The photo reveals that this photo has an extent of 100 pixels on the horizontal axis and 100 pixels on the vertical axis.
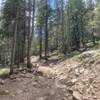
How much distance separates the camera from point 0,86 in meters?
12.6

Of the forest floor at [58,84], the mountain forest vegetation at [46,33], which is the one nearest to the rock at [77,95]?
the forest floor at [58,84]

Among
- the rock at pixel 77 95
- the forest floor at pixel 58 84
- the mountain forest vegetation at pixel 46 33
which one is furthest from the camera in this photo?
the mountain forest vegetation at pixel 46 33

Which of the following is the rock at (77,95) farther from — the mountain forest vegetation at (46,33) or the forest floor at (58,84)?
the mountain forest vegetation at (46,33)

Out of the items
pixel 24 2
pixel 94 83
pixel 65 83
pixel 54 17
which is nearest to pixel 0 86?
pixel 65 83

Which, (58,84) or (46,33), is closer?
(58,84)

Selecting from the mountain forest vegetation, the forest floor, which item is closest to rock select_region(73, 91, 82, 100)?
the forest floor

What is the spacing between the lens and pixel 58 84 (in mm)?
12883

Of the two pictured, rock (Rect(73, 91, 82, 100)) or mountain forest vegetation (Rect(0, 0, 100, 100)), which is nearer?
rock (Rect(73, 91, 82, 100))

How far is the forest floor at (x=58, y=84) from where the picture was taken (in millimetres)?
10703

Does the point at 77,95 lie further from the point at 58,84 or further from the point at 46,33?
the point at 46,33

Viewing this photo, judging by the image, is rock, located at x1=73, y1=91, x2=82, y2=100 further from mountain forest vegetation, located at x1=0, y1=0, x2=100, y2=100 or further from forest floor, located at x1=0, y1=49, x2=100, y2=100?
mountain forest vegetation, located at x1=0, y1=0, x2=100, y2=100

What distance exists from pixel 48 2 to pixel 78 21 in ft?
29.4

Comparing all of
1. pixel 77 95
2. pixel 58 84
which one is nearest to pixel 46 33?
pixel 58 84

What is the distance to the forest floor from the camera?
1070 centimetres
